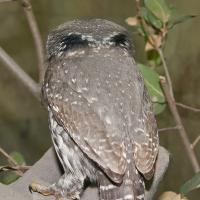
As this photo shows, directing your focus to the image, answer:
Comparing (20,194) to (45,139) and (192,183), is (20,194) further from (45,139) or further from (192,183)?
(45,139)

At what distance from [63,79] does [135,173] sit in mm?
322

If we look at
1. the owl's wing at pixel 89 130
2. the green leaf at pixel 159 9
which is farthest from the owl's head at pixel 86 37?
the green leaf at pixel 159 9

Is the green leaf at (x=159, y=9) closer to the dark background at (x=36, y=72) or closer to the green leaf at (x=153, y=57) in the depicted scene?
the green leaf at (x=153, y=57)

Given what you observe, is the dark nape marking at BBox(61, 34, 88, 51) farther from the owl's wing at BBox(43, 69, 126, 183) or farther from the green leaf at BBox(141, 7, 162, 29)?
the green leaf at BBox(141, 7, 162, 29)

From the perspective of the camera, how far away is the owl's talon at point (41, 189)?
6.65 ft

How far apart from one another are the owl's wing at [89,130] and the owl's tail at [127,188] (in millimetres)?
44

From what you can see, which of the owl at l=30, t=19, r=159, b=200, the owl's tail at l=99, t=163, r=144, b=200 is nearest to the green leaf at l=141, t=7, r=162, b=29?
the owl at l=30, t=19, r=159, b=200

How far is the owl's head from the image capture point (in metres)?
2.22

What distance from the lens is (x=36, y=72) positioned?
14.0 feet

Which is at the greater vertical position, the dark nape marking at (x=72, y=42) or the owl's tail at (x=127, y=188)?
the dark nape marking at (x=72, y=42)

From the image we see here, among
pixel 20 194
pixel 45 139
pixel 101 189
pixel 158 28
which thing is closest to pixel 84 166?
pixel 101 189

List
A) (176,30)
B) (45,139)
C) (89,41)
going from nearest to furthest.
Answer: (89,41) → (176,30) → (45,139)

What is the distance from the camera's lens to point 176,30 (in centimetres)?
391

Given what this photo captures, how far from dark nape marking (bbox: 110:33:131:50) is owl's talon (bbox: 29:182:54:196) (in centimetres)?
45
